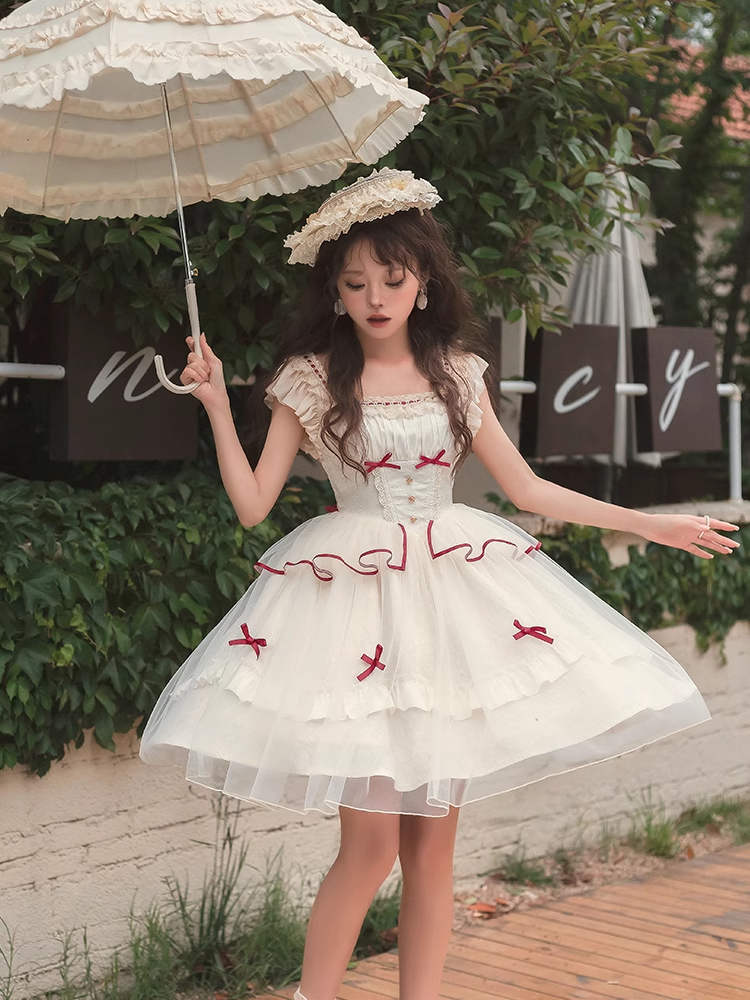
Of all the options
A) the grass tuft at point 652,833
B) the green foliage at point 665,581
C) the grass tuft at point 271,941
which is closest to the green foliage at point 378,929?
the grass tuft at point 271,941

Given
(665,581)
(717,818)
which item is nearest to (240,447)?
(665,581)

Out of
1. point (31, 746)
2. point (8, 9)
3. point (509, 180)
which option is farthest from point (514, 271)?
point (31, 746)

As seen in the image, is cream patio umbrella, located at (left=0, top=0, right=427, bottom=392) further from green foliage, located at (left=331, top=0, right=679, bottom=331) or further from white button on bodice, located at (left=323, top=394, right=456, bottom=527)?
green foliage, located at (left=331, top=0, right=679, bottom=331)

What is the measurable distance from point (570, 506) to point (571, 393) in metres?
1.77

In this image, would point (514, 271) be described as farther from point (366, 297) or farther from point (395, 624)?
point (395, 624)

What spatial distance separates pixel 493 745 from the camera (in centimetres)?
246

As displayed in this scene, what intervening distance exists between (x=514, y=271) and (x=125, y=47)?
1.73m

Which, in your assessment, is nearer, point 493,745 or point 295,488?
point 493,745

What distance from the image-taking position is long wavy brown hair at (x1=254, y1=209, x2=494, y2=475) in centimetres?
270

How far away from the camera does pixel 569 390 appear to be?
14.8 ft

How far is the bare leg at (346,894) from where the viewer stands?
2578mm

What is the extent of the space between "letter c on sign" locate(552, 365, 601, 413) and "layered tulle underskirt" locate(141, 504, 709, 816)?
175cm

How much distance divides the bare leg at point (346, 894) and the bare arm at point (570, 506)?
2.49ft

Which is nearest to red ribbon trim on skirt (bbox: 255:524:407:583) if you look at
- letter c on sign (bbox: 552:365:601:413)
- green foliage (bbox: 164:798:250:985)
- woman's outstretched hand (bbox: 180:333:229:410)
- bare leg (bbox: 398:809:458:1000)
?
woman's outstretched hand (bbox: 180:333:229:410)
